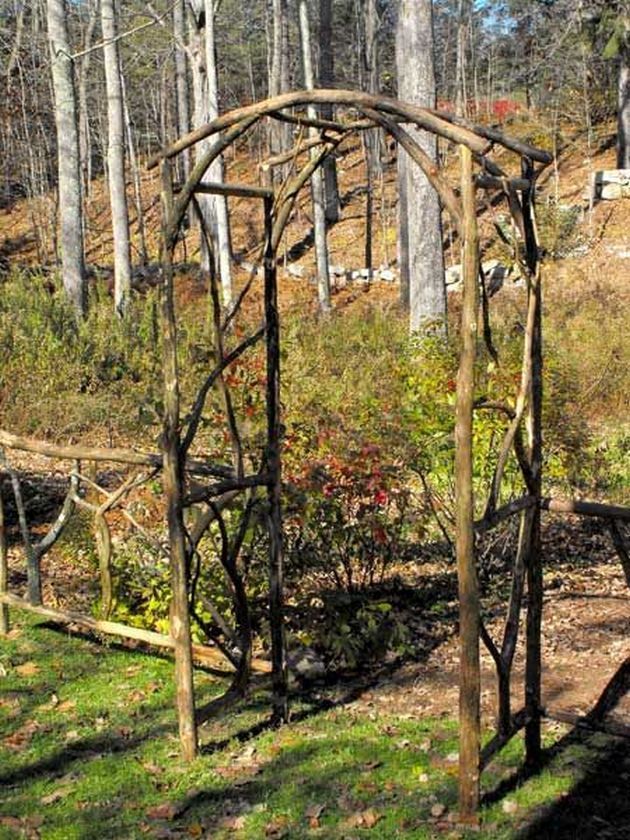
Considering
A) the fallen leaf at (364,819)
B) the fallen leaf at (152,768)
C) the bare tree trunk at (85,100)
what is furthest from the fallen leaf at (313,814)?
the bare tree trunk at (85,100)

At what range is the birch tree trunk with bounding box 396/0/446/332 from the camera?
11.9 meters

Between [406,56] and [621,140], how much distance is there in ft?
60.9

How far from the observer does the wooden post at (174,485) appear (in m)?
4.21

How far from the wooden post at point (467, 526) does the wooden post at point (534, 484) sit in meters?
0.44

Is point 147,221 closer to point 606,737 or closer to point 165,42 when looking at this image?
point 165,42

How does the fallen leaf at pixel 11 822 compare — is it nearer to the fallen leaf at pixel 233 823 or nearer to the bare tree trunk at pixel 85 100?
the fallen leaf at pixel 233 823

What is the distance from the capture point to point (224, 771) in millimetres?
4469

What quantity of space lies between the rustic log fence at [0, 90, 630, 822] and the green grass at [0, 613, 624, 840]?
188mm

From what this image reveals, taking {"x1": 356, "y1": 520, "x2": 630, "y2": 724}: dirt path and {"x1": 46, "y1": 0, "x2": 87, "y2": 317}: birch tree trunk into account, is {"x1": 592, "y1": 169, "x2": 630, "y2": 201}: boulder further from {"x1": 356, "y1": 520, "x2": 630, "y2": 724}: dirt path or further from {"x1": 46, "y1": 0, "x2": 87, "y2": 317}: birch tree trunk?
{"x1": 356, "y1": 520, "x2": 630, "y2": 724}: dirt path

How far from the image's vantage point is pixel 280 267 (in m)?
28.5

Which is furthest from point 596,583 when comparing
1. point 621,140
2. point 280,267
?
point 621,140

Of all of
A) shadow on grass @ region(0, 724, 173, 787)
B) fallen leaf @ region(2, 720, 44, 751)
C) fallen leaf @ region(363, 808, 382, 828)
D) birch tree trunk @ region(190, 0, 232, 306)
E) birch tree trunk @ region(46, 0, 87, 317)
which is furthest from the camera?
birch tree trunk @ region(190, 0, 232, 306)

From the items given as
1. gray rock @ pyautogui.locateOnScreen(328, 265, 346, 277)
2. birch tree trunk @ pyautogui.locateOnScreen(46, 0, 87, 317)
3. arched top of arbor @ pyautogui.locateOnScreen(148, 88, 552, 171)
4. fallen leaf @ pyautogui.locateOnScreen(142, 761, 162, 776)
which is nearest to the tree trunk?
gray rock @ pyautogui.locateOnScreen(328, 265, 346, 277)

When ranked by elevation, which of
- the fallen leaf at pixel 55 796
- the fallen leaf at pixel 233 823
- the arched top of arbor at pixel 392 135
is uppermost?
the arched top of arbor at pixel 392 135
